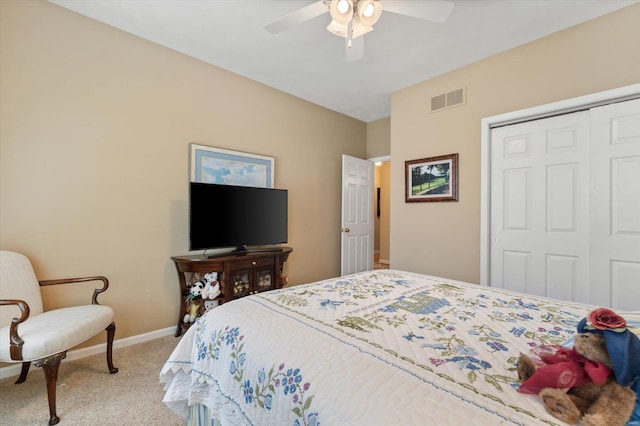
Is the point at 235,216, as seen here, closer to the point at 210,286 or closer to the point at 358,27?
the point at 210,286

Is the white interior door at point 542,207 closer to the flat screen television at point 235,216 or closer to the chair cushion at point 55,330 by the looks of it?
the flat screen television at point 235,216

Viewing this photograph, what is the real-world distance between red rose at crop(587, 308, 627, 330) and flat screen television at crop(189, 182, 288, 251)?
2.76 metres

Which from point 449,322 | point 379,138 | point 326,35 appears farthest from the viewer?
point 379,138

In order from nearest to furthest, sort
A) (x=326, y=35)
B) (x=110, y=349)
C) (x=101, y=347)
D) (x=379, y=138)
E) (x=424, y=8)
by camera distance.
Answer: (x=424, y=8), (x=110, y=349), (x=101, y=347), (x=326, y=35), (x=379, y=138)

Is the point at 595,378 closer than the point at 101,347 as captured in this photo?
Yes

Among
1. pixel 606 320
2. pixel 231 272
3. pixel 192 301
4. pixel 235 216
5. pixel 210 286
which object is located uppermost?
pixel 235 216

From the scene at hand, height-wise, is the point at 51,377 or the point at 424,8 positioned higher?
the point at 424,8

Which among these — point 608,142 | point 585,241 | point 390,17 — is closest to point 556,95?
point 608,142

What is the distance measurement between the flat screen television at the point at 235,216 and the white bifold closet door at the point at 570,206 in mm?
2376

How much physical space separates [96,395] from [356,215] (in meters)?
3.53

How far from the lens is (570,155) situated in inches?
96.6

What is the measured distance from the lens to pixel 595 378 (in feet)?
2.26

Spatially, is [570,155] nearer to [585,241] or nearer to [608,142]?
[608,142]

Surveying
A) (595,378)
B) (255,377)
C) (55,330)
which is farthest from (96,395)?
(595,378)
